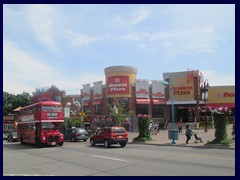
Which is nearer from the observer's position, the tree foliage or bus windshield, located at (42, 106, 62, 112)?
bus windshield, located at (42, 106, 62, 112)

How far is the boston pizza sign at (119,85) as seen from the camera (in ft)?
159

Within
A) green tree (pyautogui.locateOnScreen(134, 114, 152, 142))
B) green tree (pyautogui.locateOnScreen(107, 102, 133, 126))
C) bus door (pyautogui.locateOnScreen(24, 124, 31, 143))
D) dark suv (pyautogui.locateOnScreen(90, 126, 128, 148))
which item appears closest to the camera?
dark suv (pyautogui.locateOnScreen(90, 126, 128, 148))

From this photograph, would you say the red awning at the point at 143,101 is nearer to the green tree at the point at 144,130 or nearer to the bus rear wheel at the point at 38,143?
the green tree at the point at 144,130

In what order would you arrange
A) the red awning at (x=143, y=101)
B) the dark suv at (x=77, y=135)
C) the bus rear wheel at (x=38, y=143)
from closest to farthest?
the bus rear wheel at (x=38, y=143) → the dark suv at (x=77, y=135) → the red awning at (x=143, y=101)

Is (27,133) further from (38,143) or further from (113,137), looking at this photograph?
(113,137)

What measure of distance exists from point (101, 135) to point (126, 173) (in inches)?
571

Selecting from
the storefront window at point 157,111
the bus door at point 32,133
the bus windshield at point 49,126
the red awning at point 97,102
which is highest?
the red awning at point 97,102

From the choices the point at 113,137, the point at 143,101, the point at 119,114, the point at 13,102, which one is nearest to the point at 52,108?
the point at 113,137

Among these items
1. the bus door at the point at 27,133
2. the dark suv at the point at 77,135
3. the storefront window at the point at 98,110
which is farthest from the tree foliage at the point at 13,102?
the bus door at the point at 27,133

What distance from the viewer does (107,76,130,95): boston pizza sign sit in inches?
1903

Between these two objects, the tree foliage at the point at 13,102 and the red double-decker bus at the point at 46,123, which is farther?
the tree foliage at the point at 13,102

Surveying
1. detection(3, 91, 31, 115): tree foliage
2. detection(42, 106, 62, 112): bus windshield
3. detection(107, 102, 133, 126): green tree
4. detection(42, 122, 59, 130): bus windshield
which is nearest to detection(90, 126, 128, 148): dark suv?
detection(42, 122, 59, 130): bus windshield

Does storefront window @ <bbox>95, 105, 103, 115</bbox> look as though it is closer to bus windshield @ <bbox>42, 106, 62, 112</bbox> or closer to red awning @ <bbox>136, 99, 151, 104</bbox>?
red awning @ <bbox>136, 99, 151, 104</bbox>

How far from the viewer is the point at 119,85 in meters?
48.5
